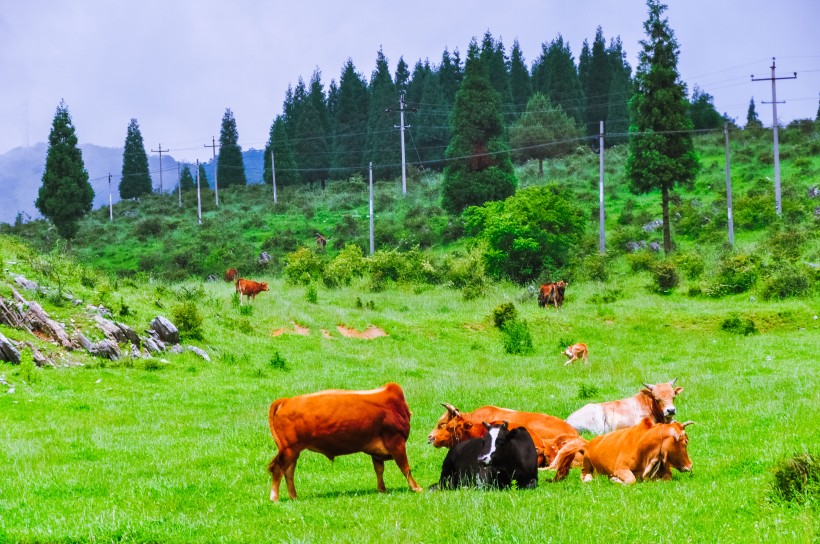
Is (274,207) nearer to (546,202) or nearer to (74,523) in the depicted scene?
(546,202)

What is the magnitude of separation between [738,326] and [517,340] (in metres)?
9.04

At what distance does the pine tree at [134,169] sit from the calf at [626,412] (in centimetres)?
10706

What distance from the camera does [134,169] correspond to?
4466 inches

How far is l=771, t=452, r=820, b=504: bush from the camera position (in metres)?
7.63

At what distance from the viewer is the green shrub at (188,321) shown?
1112 inches

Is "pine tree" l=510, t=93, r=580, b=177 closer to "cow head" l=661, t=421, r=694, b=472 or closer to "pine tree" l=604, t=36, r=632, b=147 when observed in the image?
"pine tree" l=604, t=36, r=632, b=147

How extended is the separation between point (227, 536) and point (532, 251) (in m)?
43.8

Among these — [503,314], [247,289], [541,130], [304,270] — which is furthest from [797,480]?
[541,130]

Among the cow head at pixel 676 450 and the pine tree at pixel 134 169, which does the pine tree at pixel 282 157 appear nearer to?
the pine tree at pixel 134 169

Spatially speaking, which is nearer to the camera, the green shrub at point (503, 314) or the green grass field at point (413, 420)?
the green grass field at point (413, 420)

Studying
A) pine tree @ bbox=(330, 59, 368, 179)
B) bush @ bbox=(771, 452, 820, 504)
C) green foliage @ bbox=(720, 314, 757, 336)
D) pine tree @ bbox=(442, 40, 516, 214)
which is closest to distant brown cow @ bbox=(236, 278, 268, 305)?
green foliage @ bbox=(720, 314, 757, 336)

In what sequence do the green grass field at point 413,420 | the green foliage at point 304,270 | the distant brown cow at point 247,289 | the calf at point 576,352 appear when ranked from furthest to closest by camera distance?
the green foliage at point 304,270 → the distant brown cow at point 247,289 → the calf at point 576,352 → the green grass field at point 413,420

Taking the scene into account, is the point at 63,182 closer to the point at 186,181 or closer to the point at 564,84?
the point at 186,181

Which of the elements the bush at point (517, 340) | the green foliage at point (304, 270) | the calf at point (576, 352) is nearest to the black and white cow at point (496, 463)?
the calf at point (576, 352)
